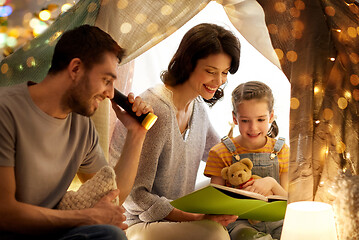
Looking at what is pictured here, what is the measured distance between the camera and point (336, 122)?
1.76 m

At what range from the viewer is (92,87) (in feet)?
4.82

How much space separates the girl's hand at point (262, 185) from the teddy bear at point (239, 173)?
0.08 ft

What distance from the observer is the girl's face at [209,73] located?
1913 millimetres

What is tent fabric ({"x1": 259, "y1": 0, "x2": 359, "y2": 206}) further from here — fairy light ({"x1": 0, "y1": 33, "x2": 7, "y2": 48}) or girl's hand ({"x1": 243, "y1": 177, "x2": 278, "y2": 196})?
fairy light ({"x1": 0, "y1": 33, "x2": 7, "y2": 48})

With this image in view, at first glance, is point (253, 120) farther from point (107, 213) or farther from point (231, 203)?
point (107, 213)

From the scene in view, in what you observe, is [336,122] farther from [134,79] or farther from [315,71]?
[134,79]

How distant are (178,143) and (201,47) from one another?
1.24 ft

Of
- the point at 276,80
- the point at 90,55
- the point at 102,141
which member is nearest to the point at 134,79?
the point at 102,141

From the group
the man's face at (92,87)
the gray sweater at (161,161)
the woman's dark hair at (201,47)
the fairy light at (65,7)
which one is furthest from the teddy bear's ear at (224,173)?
the fairy light at (65,7)

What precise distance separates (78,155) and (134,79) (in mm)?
760

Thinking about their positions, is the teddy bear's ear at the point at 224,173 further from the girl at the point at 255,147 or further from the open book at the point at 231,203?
the open book at the point at 231,203

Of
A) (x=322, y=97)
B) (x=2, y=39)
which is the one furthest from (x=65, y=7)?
(x=322, y=97)

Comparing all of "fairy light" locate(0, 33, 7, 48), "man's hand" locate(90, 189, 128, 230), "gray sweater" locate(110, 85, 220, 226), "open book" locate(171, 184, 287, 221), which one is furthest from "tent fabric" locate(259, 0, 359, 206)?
"fairy light" locate(0, 33, 7, 48)

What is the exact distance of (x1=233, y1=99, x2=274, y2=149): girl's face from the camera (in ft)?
6.50
